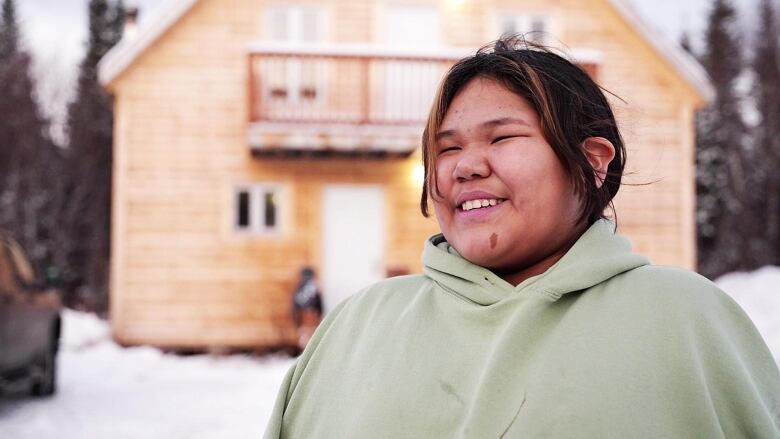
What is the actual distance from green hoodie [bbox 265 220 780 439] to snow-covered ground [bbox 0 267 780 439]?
15.0ft

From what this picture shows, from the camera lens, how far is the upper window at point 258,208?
12633mm

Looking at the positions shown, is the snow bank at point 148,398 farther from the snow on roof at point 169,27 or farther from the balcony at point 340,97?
the snow on roof at point 169,27

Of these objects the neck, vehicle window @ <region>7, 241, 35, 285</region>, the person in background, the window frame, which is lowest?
the person in background

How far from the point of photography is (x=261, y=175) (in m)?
12.7

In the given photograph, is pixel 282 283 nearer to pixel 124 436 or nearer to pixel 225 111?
pixel 225 111

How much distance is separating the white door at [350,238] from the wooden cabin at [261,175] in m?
0.02

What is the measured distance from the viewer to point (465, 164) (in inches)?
68.6

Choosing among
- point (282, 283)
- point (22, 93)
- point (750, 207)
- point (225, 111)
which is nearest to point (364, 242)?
point (282, 283)

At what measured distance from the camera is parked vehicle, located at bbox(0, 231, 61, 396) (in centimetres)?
714

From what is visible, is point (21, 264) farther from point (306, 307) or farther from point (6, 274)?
point (306, 307)

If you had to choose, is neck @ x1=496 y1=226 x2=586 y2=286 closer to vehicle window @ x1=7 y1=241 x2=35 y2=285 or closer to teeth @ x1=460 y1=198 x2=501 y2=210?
teeth @ x1=460 y1=198 x2=501 y2=210

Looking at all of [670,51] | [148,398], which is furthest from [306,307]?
[670,51]

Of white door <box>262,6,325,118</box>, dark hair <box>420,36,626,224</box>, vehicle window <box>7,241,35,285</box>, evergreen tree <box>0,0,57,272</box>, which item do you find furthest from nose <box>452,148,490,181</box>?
evergreen tree <box>0,0,57,272</box>

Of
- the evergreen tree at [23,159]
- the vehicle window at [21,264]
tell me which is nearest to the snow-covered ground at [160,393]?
the vehicle window at [21,264]
